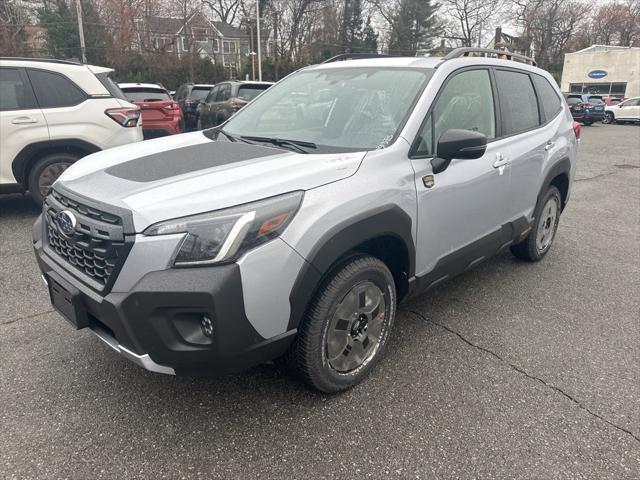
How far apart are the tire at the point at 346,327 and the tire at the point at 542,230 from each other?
2.15 metres

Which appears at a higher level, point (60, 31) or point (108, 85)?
point (60, 31)

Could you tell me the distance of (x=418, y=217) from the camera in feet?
8.76

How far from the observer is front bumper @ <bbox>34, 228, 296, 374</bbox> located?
6.05 feet

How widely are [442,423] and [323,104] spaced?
2.07 meters

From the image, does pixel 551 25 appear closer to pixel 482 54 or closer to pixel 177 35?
Result: pixel 177 35

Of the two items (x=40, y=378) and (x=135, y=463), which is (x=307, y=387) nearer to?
(x=135, y=463)

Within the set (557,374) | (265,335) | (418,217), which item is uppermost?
(418,217)

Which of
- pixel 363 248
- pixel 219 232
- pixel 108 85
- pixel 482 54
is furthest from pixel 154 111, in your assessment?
pixel 219 232

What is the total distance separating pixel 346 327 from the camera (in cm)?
248

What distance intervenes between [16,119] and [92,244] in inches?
168

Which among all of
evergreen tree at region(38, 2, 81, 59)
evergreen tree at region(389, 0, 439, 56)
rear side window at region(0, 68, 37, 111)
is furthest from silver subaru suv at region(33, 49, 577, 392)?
evergreen tree at region(389, 0, 439, 56)

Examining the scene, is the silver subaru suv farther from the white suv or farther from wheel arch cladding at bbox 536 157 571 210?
the white suv

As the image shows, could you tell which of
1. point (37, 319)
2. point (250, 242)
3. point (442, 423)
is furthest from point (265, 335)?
point (37, 319)

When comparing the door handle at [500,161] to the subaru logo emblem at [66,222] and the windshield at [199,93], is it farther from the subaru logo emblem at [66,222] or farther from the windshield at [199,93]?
the windshield at [199,93]
